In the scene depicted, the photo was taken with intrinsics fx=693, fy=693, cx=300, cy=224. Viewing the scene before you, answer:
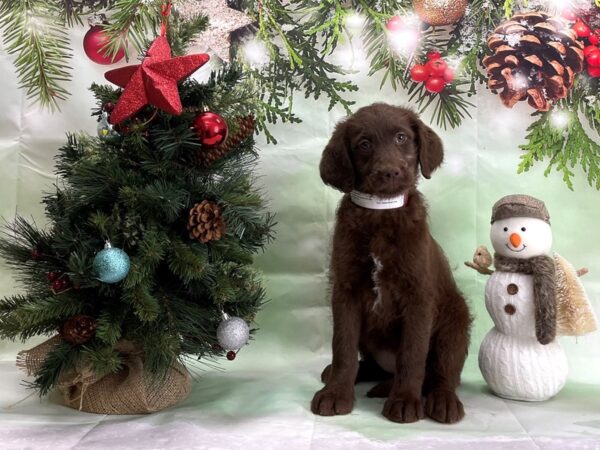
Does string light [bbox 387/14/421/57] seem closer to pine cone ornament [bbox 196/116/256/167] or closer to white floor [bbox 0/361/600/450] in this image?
pine cone ornament [bbox 196/116/256/167]

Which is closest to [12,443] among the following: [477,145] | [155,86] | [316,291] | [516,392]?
[155,86]

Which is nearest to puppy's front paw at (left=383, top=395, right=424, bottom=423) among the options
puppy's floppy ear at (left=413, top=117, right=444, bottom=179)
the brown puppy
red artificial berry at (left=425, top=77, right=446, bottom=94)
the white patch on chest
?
the brown puppy

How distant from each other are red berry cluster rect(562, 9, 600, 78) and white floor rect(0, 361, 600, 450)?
1131 millimetres

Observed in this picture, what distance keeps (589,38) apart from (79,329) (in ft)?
6.31

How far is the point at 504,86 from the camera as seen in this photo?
8.15 feet

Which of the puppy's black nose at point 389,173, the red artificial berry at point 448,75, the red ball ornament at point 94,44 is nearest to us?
the puppy's black nose at point 389,173

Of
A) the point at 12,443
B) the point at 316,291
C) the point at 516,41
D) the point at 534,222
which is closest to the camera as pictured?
the point at 12,443

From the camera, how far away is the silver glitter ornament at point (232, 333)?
193 centimetres

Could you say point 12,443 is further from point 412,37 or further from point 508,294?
point 412,37

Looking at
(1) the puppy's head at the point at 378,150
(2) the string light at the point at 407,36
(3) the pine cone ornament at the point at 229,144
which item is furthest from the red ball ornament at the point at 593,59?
(3) the pine cone ornament at the point at 229,144

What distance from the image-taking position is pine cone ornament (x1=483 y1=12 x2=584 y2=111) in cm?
240

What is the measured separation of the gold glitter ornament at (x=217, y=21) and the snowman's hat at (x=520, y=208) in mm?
1096

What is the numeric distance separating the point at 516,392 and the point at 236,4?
5.28 feet

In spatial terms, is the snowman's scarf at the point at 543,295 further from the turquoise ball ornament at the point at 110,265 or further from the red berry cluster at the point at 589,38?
the turquoise ball ornament at the point at 110,265
